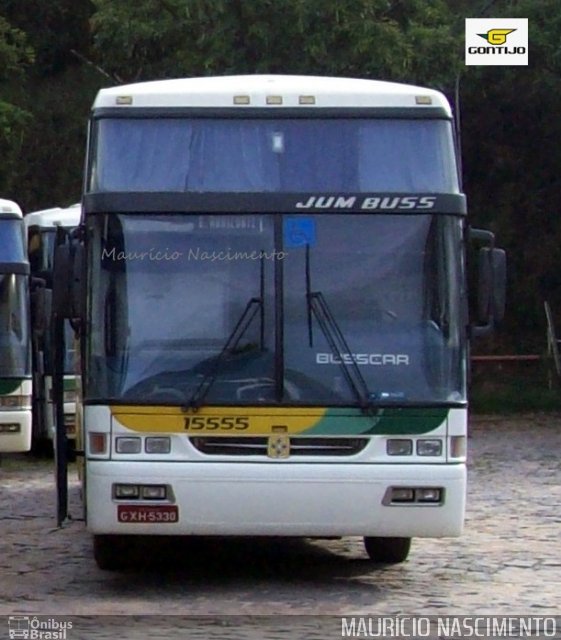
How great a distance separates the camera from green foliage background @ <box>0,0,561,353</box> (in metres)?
24.2

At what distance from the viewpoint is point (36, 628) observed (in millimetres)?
9133

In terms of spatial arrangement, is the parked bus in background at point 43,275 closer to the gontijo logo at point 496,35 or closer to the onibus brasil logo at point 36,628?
the gontijo logo at point 496,35

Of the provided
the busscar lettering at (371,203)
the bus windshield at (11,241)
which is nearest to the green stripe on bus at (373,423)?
the busscar lettering at (371,203)

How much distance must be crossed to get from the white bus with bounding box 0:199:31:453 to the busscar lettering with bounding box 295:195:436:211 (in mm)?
8613

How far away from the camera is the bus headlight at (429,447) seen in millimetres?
10430

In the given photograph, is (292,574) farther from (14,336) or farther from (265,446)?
Answer: (14,336)

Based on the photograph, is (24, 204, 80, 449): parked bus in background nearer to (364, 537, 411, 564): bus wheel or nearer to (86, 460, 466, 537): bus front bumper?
(364, 537, 411, 564): bus wheel

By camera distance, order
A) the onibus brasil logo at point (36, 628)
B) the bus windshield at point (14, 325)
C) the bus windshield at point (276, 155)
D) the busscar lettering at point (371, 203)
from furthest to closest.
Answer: the bus windshield at point (14, 325) → the bus windshield at point (276, 155) → the busscar lettering at point (371, 203) → the onibus brasil logo at point (36, 628)

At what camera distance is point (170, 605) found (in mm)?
10133

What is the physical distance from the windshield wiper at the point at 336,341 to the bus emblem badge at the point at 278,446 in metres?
0.52

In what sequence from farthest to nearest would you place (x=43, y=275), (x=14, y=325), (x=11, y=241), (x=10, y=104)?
(x=10, y=104)
(x=43, y=275)
(x=14, y=325)
(x=11, y=241)

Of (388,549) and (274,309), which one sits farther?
(388,549)

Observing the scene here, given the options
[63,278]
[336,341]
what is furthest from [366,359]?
[63,278]

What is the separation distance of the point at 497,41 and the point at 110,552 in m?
19.8
